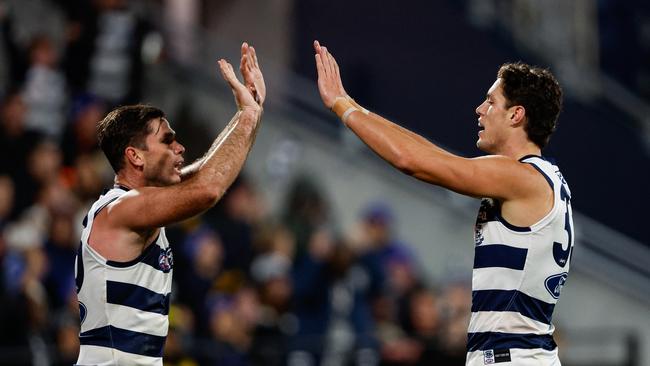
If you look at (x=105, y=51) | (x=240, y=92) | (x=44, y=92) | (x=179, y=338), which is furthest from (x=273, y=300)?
(x=240, y=92)

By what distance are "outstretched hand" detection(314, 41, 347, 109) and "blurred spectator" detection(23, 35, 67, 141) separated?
20.2 feet

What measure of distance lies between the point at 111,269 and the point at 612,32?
12.7m

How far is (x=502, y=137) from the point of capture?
229 inches

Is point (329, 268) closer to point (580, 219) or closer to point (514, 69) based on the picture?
point (580, 219)

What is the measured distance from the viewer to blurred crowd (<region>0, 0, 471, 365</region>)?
1005 centimetres

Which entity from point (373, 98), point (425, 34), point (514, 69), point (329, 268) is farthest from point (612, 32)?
point (514, 69)

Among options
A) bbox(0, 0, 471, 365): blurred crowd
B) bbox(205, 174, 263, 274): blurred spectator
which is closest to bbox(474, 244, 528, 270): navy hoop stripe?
bbox(0, 0, 471, 365): blurred crowd

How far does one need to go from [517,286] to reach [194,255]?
589cm

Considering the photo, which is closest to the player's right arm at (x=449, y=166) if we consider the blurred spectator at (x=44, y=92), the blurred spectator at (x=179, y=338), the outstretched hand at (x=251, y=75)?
the outstretched hand at (x=251, y=75)

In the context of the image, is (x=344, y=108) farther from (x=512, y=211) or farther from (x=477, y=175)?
(x=512, y=211)

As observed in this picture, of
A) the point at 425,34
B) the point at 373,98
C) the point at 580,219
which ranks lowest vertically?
the point at 580,219

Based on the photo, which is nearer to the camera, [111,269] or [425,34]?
[111,269]

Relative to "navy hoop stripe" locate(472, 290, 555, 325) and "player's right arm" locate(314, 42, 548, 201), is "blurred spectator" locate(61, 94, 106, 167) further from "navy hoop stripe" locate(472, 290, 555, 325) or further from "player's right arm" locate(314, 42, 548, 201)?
"navy hoop stripe" locate(472, 290, 555, 325)

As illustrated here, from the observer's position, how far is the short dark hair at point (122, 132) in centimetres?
577
